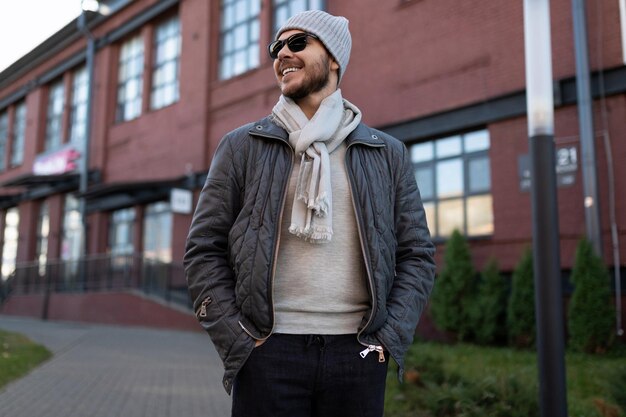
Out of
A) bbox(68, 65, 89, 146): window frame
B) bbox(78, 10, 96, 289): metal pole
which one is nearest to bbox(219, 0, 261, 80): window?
bbox(78, 10, 96, 289): metal pole

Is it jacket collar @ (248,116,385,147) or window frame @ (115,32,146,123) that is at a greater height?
window frame @ (115,32,146,123)

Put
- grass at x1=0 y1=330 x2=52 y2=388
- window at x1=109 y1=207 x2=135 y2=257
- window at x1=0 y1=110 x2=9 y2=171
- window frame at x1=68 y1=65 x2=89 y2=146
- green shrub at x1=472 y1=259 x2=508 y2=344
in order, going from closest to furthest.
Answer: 1. grass at x1=0 y1=330 x2=52 y2=388
2. green shrub at x1=472 y1=259 x2=508 y2=344
3. window at x1=109 y1=207 x2=135 y2=257
4. window frame at x1=68 y1=65 x2=89 y2=146
5. window at x1=0 y1=110 x2=9 y2=171

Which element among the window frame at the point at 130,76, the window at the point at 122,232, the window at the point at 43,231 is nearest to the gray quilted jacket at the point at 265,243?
the window at the point at 122,232

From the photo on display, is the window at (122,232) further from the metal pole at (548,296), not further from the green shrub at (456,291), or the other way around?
the metal pole at (548,296)

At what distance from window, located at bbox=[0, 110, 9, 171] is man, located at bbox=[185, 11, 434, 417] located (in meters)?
33.0

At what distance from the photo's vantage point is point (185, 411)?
6.17m

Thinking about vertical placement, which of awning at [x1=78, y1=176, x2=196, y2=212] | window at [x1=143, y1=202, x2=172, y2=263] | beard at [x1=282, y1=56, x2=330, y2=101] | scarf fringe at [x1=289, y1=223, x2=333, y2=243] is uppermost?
awning at [x1=78, y1=176, x2=196, y2=212]

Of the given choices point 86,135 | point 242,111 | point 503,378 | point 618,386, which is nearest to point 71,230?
point 86,135

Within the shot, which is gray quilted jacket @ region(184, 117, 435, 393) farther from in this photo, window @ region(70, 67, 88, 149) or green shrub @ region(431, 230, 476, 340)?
window @ region(70, 67, 88, 149)

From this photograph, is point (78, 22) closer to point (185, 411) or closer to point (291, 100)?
point (185, 411)

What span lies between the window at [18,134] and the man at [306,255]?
31064 millimetres

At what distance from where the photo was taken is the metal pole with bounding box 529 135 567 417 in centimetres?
378

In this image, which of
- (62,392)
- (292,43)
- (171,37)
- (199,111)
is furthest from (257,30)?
(292,43)

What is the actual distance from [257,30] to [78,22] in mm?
Answer: 10138
